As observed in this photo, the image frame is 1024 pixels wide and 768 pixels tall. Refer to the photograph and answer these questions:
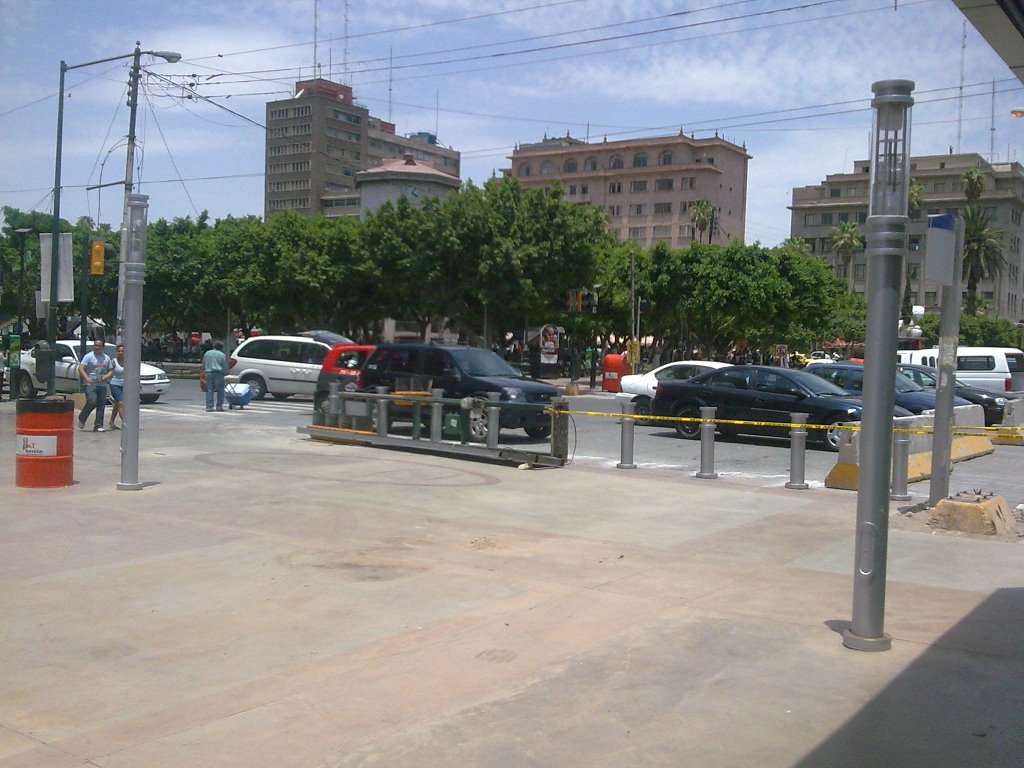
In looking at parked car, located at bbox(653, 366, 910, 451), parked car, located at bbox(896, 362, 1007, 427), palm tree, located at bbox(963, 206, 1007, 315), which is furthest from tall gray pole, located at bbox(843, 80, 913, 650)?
palm tree, located at bbox(963, 206, 1007, 315)

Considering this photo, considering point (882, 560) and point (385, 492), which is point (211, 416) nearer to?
point (385, 492)

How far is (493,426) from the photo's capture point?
49.8 feet

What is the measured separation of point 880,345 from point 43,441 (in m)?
9.73

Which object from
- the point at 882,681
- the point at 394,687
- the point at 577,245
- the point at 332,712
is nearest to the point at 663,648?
the point at 882,681

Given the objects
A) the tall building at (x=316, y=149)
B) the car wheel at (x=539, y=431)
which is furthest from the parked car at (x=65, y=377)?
the tall building at (x=316, y=149)

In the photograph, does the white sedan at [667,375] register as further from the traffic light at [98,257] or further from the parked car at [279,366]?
the traffic light at [98,257]

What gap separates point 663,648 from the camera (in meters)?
6.28

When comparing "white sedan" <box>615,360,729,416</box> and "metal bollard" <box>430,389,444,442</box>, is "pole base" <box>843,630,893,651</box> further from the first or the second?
"white sedan" <box>615,360,729,416</box>

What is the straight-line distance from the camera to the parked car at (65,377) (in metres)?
26.1

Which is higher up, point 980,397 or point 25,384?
point 980,397

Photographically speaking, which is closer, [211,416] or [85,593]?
[85,593]

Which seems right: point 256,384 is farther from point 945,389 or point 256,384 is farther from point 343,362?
point 945,389

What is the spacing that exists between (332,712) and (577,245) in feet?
119

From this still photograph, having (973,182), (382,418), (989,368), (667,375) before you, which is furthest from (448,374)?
(973,182)
